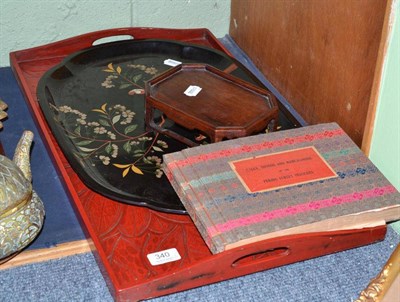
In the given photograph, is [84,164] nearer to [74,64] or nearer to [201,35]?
[74,64]

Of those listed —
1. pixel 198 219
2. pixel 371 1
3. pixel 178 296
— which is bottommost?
pixel 178 296

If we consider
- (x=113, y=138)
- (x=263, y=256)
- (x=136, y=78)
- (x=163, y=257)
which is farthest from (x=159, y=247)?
(x=136, y=78)

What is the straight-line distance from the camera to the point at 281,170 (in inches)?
36.7

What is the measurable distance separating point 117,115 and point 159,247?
32 cm

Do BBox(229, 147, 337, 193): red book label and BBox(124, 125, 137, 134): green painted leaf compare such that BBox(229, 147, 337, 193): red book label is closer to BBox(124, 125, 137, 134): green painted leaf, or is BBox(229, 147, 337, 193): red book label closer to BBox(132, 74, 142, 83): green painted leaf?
BBox(124, 125, 137, 134): green painted leaf

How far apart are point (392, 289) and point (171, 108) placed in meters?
0.42

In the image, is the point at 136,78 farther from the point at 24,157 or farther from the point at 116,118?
the point at 24,157

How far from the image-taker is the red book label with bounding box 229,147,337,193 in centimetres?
91

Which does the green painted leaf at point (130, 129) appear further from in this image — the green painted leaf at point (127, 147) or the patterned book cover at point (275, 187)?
the patterned book cover at point (275, 187)

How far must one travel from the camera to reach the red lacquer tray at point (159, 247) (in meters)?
0.84

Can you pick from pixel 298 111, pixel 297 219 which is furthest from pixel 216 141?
pixel 298 111

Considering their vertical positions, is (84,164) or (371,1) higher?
(371,1)

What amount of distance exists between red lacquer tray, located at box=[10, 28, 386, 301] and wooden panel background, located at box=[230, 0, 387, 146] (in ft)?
0.82

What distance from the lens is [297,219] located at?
86cm
